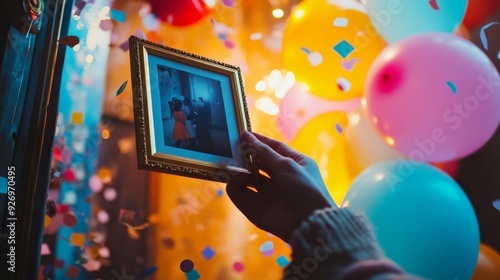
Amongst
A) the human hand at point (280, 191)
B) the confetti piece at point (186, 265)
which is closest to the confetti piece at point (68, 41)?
the human hand at point (280, 191)

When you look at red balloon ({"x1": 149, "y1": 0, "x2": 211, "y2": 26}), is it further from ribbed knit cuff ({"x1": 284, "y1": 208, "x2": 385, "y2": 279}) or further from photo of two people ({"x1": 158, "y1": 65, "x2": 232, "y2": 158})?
ribbed knit cuff ({"x1": 284, "y1": 208, "x2": 385, "y2": 279})

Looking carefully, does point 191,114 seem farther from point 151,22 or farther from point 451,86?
point 151,22

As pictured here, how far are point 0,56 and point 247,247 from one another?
1.55m

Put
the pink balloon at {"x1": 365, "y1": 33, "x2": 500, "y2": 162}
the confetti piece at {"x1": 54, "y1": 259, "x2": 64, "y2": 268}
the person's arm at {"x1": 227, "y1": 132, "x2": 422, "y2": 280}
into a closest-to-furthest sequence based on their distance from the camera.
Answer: the person's arm at {"x1": 227, "y1": 132, "x2": 422, "y2": 280} → the pink balloon at {"x1": 365, "y1": 33, "x2": 500, "y2": 162} → the confetti piece at {"x1": 54, "y1": 259, "x2": 64, "y2": 268}

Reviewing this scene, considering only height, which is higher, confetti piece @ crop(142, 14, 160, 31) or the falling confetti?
confetti piece @ crop(142, 14, 160, 31)

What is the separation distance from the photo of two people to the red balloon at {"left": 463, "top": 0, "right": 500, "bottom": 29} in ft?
4.24

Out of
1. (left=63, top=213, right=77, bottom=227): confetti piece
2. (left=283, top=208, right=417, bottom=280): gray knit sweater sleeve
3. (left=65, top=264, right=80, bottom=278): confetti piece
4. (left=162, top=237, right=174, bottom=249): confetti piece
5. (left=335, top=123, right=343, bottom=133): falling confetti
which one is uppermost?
(left=335, top=123, right=343, bottom=133): falling confetti

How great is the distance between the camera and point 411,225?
3.82 ft

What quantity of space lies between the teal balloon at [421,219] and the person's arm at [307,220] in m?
0.47

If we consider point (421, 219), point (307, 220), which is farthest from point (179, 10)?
point (307, 220)

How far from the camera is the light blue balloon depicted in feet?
4.72

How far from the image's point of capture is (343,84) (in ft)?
5.10

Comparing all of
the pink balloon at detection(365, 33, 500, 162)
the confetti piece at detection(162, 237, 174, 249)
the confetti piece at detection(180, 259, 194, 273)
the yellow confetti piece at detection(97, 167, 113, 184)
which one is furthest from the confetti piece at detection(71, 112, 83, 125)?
the pink balloon at detection(365, 33, 500, 162)

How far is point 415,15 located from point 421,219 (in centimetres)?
69
